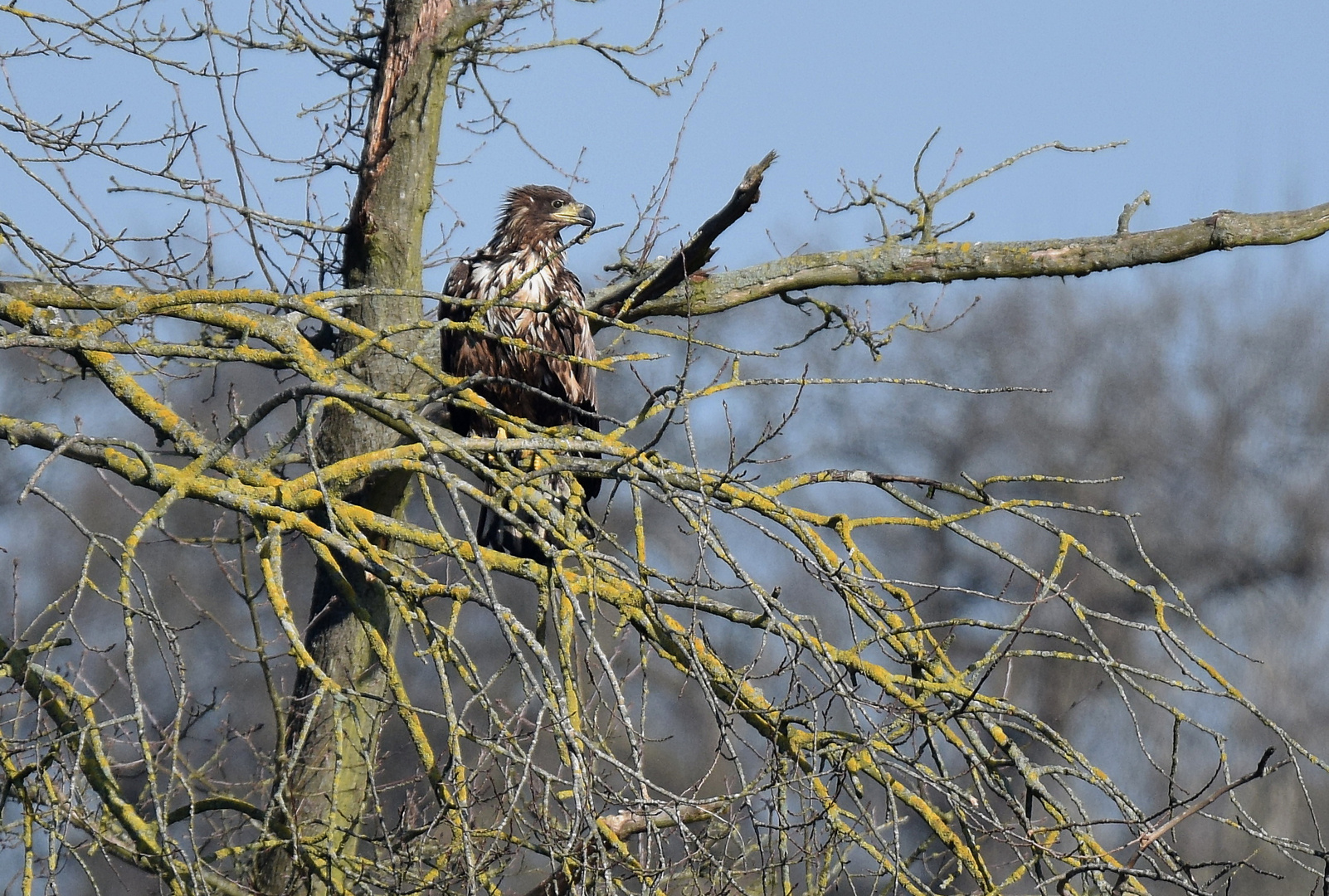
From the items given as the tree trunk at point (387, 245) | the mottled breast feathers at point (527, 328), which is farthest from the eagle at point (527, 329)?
the tree trunk at point (387, 245)

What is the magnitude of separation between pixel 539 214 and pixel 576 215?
0.17 m

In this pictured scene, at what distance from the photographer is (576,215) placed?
6.00 m

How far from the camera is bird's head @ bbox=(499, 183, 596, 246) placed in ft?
19.4

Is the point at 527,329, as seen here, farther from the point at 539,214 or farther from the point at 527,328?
the point at 539,214

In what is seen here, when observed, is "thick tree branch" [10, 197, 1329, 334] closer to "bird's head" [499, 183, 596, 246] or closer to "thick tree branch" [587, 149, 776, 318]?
"thick tree branch" [587, 149, 776, 318]

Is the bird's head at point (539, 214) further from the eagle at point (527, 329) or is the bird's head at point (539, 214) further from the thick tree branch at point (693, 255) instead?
the thick tree branch at point (693, 255)

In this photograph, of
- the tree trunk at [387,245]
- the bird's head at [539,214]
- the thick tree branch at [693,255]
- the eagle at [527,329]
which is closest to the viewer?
the thick tree branch at [693,255]

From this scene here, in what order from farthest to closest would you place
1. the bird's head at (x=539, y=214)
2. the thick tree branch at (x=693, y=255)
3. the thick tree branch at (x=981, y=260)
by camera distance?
1. the bird's head at (x=539, y=214)
2. the thick tree branch at (x=981, y=260)
3. the thick tree branch at (x=693, y=255)

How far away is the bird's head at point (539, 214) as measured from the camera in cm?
592

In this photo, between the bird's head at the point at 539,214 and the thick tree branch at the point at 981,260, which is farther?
the bird's head at the point at 539,214

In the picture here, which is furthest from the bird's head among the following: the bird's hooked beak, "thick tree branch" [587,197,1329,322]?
"thick tree branch" [587,197,1329,322]

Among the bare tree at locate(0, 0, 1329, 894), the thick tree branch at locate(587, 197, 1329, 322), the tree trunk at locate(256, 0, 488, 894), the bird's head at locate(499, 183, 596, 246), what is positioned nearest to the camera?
the bare tree at locate(0, 0, 1329, 894)

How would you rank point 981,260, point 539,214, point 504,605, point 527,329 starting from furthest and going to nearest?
point 539,214 < point 527,329 < point 981,260 < point 504,605

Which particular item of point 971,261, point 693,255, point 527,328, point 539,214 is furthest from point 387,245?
point 971,261
